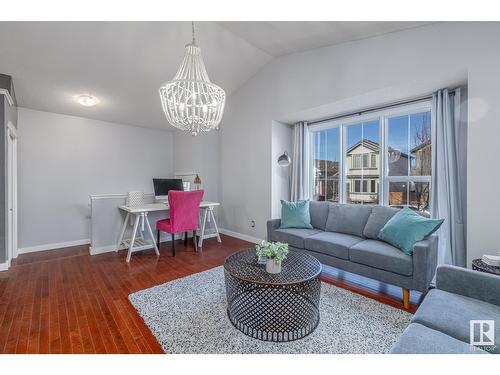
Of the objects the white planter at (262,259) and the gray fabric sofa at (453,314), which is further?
the white planter at (262,259)

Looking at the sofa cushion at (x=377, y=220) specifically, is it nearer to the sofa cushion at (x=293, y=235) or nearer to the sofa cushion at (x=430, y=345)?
the sofa cushion at (x=293, y=235)

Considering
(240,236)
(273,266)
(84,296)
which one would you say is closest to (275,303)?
(273,266)

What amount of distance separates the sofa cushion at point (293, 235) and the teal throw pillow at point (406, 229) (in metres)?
0.89

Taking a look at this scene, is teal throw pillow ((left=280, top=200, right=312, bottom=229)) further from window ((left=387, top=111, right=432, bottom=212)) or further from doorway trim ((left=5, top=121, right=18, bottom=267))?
doorway trim ((left=5, top=121, right=18, bottom=267))

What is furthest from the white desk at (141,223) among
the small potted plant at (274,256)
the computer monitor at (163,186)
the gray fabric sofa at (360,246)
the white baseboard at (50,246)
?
the small potted plant at (274,256)

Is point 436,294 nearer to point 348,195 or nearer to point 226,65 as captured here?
point 348,195

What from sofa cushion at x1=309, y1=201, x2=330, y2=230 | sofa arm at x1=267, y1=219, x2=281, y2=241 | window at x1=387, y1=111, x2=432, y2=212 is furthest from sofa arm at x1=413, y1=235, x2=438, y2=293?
sofa arm at x1=267, y1=219, x2=281, y2=241

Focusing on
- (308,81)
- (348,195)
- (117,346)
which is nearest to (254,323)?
(117,346)

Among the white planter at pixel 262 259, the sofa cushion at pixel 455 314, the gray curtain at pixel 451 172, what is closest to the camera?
the sofa cushion at pixel 455 314

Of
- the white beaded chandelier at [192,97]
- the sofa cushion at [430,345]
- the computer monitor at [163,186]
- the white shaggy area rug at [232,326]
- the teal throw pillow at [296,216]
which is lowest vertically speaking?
the white shaggy area rug at [232,326]

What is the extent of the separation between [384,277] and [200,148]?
156 inches

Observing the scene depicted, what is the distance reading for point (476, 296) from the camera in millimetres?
1570

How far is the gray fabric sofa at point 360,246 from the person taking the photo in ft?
7.14

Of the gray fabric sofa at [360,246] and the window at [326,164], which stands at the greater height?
the window at [326,164]
